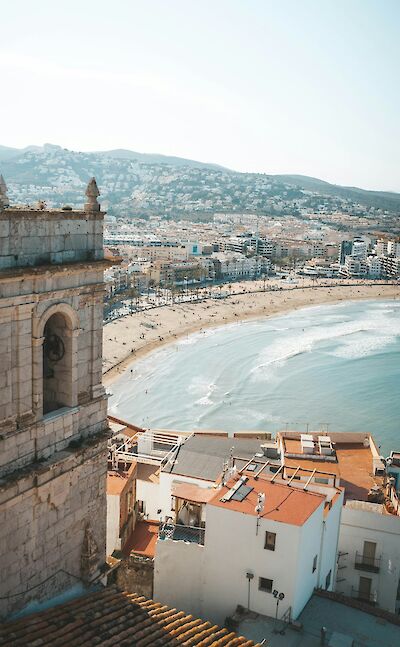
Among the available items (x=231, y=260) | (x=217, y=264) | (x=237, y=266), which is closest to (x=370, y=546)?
(x=217, y=264)

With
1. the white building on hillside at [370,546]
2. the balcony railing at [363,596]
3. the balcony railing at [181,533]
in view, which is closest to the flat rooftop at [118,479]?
the balcony railing at [181,533]

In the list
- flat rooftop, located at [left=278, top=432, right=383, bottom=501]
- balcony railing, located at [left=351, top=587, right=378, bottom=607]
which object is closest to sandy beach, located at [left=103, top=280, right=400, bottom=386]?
flat rooftop, located at [left=278, top=432, right=383, bottom=501]

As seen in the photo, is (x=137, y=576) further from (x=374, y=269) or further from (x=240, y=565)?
(x=374, y=269)

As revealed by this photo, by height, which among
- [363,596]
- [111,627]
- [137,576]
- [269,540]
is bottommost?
[363,596]

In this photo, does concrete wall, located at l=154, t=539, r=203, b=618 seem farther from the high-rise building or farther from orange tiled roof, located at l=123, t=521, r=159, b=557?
the high-rise building

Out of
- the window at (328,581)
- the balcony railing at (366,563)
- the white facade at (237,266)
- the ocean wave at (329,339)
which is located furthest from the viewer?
the white facade at (237,266)

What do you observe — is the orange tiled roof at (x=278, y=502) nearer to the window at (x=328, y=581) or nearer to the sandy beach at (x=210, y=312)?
the window at (x=328, y=581)
